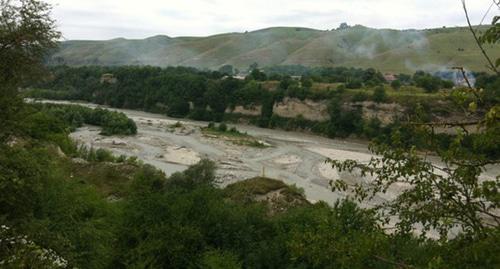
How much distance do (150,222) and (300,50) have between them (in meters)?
121

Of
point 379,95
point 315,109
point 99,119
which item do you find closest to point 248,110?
point 315,109

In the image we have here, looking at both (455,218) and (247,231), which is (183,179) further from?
(455,218)

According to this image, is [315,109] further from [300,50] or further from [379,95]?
[300,50]

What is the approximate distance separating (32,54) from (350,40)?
422ft

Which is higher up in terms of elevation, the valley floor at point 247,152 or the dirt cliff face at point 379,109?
the dirt cliff face at point 379,109

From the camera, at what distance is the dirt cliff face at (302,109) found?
2069 inches

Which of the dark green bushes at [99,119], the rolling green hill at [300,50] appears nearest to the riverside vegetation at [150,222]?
the dark green bushes at [99,119]

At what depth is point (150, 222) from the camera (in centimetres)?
1301

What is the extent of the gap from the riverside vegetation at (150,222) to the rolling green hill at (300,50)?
65.0m

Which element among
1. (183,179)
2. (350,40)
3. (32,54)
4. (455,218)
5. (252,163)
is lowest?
(252,163)

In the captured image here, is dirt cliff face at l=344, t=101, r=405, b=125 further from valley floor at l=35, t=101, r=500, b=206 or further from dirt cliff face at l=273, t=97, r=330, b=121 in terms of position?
valley floor at l=35, t=101, r=500, b=206

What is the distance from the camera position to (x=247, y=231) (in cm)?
1402

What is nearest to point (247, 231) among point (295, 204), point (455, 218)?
point (295, 204)

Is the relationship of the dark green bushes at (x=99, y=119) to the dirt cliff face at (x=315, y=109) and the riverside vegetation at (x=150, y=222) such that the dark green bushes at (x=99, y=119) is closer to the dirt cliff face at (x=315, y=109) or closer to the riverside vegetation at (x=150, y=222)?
the dirt cliff face at (x=315, y=109)
